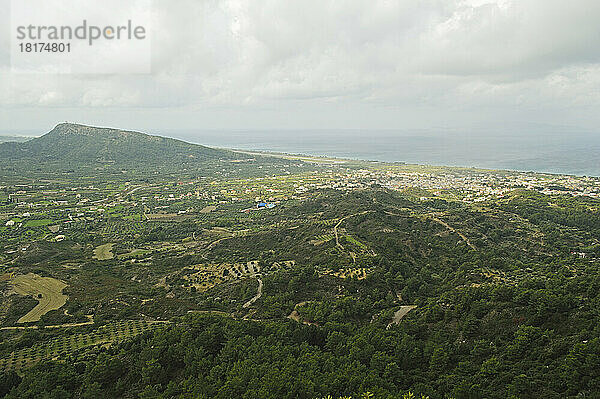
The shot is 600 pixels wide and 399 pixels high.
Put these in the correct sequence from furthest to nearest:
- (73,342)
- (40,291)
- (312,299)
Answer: (40,291) < (312,299) < (73,342)

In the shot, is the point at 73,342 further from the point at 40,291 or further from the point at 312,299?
the point at 312,299

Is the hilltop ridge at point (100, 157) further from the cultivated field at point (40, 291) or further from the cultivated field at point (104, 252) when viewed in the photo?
the cultivated field at point (40, 291)

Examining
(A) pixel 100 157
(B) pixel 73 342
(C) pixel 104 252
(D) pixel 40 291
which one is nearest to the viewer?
(B) pixel 73 342

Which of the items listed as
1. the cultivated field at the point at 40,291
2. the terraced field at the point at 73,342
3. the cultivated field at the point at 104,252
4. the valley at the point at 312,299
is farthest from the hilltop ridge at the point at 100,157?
the terraced field at the point at 73,342

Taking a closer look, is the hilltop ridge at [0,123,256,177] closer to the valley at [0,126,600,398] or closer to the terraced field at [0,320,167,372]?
the valley at [0,126,600,398]

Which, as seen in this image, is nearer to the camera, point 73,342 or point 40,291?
point 73,342

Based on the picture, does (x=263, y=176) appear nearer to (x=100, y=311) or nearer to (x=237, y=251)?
(x=237, y=251)

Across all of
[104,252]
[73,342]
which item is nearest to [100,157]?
[104,252]

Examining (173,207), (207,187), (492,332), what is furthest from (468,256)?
(207,187)
